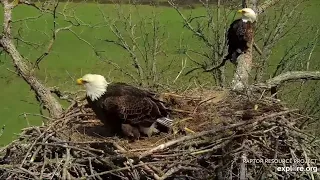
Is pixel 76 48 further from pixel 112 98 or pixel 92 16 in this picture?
pixel 112 98

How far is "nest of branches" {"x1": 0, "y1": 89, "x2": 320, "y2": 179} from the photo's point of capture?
3.94m

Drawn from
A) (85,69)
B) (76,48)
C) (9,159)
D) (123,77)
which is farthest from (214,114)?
(76,48)

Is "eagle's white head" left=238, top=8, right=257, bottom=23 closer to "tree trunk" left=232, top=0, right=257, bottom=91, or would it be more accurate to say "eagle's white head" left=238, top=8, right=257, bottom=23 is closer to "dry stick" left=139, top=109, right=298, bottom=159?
"tree trunk" left=232, top=0, right=257, bottom=91

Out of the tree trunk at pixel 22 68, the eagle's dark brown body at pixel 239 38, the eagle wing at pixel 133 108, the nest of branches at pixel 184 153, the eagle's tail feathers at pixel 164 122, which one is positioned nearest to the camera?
the nest of branches at pixel 184 153

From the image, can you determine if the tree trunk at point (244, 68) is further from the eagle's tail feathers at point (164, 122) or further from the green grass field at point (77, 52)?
the green grass field at point (77, 52)

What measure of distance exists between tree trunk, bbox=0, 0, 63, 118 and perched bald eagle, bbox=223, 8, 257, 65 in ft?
7.46

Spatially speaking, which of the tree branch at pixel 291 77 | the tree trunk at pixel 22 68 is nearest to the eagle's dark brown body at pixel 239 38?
the tree branch at pixel 291 77

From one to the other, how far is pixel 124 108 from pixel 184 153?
831 mm

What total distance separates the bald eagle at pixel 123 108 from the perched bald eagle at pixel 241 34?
1944mm

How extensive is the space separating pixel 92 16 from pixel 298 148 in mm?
15793

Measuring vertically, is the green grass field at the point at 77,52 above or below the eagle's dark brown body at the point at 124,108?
above

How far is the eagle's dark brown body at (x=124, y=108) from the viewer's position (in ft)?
15.0

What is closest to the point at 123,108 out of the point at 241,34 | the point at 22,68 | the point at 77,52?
the point at 22,68

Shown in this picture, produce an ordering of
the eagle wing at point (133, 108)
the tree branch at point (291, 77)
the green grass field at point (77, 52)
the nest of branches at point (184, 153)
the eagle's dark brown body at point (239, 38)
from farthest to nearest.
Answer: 1. the green grass field at point (77, 52)
2. the eagle's dark brown body at point (239, 38)
3. the tree branch at point (291, 77)
4. the eagle wing at point (133, 108)
5. the nest of branches at point (184, 153)
